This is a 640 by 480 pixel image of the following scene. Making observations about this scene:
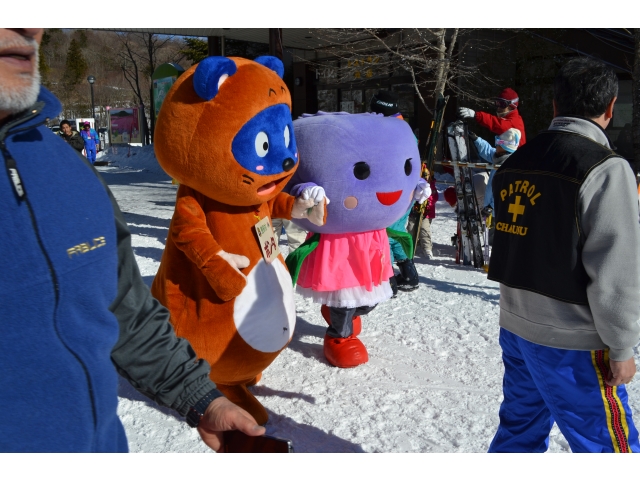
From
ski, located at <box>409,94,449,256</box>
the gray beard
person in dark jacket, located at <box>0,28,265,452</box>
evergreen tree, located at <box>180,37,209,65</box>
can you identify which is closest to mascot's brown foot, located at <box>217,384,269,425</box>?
person in dark jacket, located at <box>0,28,265,452</box>

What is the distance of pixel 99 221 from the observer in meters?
1.31

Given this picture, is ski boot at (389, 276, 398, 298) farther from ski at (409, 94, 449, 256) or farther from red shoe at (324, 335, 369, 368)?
red shoe at (324, 335, 369, 368)

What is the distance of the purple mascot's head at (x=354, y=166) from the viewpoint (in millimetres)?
3469

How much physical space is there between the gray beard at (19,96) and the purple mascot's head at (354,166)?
233cm

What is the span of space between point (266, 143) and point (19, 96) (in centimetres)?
181

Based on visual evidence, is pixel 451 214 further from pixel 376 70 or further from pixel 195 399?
pixel 195 399

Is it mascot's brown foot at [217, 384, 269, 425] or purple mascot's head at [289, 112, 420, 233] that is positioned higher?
purple mascot's head at [289, 112, 420, 233]

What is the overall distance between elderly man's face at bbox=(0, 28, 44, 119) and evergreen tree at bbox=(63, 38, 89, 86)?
32.0m

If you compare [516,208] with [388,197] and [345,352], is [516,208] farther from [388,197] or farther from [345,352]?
[345,352]

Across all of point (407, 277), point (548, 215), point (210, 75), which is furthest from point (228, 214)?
point (407, 277)

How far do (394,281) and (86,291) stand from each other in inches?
171

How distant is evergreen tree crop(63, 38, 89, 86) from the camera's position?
29.9 meters

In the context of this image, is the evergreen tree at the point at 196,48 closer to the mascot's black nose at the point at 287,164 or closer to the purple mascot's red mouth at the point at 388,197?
the purple mascot's red mouth at the point at 388,197

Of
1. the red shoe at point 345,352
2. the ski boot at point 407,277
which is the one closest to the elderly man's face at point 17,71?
the red shoe at point 345,352
